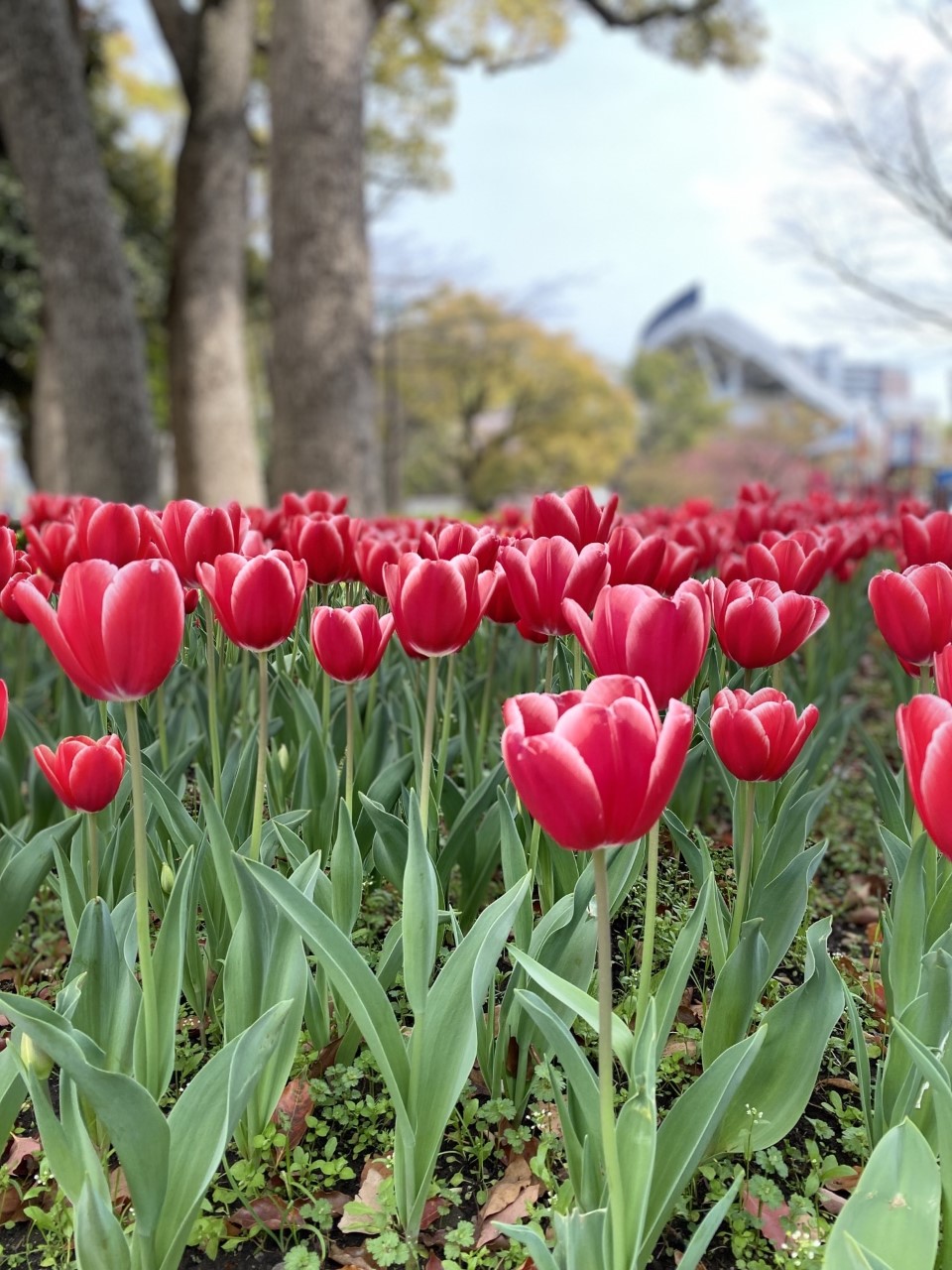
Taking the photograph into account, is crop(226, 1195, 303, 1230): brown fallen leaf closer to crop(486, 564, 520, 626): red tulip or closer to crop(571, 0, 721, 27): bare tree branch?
A: crop(486, 564, 520, 626): red tulip

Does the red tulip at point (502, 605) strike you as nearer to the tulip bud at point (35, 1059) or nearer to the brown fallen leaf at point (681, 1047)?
the brown fallen leaf at point (681, 1047)

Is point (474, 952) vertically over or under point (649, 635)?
under

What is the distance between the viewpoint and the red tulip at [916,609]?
5.24 feet

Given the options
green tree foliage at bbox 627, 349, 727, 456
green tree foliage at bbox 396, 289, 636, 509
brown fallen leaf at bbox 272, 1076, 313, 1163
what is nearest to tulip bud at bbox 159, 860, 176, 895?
brown fallen leaf at bbox 272, 1076, 313, 1163

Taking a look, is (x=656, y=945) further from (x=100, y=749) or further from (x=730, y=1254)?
(x=100, y=749)

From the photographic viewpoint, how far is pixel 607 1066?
108 cm

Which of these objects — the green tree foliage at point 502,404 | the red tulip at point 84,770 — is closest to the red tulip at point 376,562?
the red tulip at point 84,770

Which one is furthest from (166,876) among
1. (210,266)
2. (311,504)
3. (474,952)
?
(210,266)

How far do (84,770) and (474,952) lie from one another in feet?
2.12

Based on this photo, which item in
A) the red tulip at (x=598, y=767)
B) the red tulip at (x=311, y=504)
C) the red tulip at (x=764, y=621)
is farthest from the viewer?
the red tulip at (x=311, y=504)

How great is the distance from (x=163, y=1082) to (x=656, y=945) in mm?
889

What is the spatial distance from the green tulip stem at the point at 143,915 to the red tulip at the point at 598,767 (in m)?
0.53

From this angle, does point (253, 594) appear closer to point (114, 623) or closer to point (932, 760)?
point (114, 623)

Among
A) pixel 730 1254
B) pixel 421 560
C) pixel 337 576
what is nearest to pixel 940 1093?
pixel 730 1254
